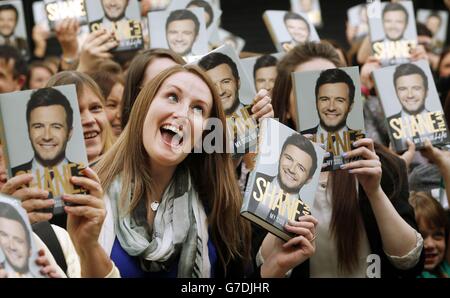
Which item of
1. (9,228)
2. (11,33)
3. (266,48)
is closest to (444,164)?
(9,228)

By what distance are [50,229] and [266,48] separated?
21.8 ft

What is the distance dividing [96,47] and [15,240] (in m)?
1.87

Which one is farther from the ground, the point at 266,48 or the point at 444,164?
the point at 266,48

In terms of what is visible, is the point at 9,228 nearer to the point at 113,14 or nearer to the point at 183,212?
the point at 183,212

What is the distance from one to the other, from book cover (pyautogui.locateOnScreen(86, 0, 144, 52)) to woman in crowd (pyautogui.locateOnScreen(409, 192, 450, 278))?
153 cm

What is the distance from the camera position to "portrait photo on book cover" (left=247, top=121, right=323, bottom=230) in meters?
2.32

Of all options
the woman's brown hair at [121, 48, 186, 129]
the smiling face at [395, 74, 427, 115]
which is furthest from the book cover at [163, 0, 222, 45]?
the smiling face at [395, 74, 427, 115]

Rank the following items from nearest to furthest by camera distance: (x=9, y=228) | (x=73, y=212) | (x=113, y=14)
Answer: (x=9, y=228) → (x=73, y=212) → (x=113, y=14)

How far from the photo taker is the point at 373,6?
410cm

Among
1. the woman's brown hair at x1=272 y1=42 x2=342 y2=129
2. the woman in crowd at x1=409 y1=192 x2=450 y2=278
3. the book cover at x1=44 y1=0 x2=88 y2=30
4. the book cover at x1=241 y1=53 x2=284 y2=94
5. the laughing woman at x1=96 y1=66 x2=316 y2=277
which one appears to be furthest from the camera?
the book cover at x1=44 y1=0 x2=88 y2=30

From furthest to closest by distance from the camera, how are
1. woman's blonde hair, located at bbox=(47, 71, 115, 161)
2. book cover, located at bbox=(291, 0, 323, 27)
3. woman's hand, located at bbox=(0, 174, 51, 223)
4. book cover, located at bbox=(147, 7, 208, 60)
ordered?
1. book cover, located at bbox=(291, 0, 323, 27)
2. book cover, located at bbox=(147, 7, 208, 60)
3. woman's blonde hair, located at bbox=(47, 71, 115, 161)
4. woman's hand, located at bbox=(0, 174, 51, 223)

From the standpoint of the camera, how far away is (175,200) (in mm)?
2568

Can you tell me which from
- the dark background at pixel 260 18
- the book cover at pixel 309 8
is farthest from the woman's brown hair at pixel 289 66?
the dark background at pixel 260 18

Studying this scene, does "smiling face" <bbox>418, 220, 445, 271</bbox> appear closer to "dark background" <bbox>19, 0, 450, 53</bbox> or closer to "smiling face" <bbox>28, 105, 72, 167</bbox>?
"smiling face" <bbox>28, 105, 72, 167</bbox>
